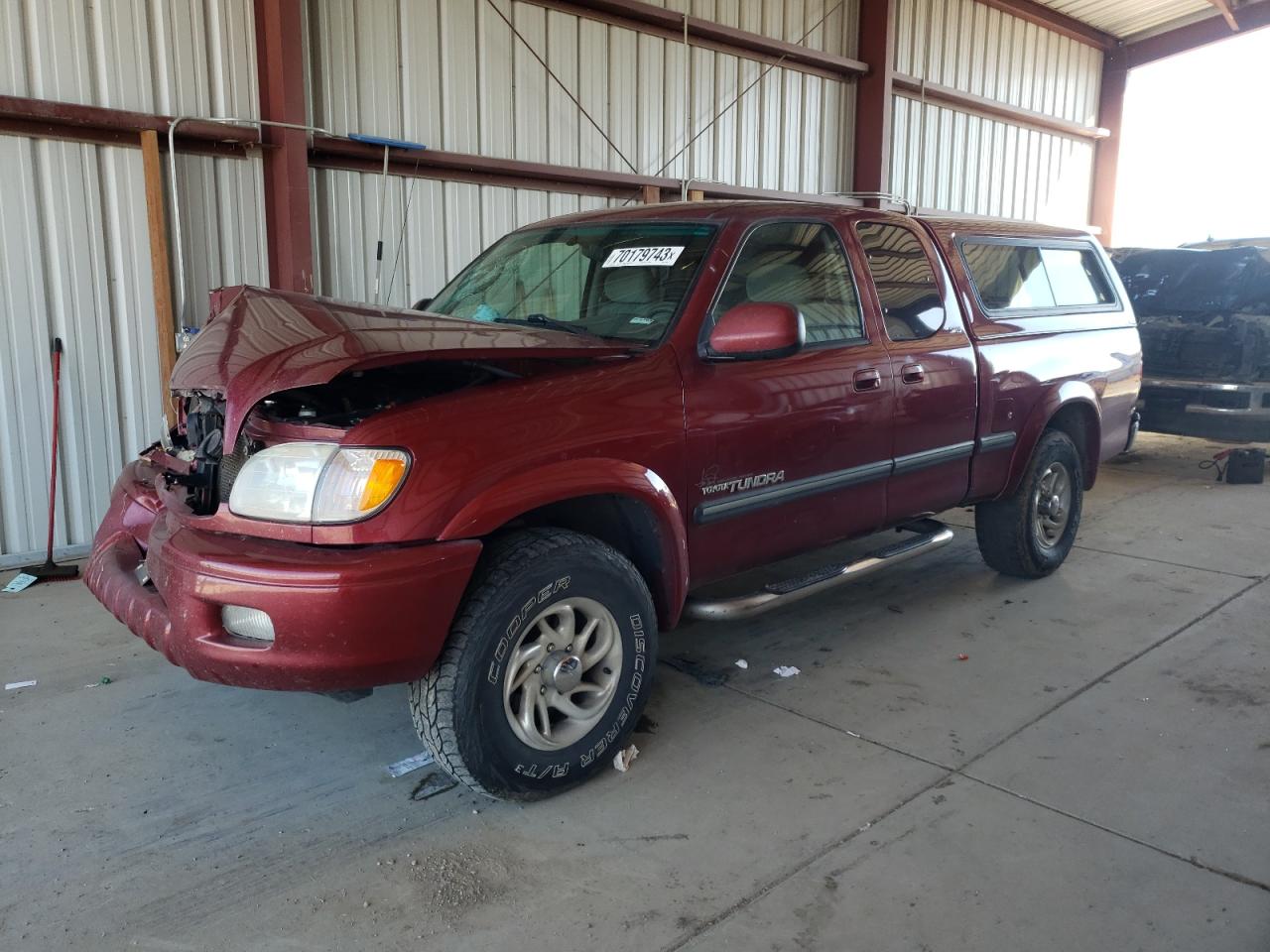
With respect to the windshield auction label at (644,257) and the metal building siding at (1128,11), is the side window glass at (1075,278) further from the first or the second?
the metal building siding at (1128,11)

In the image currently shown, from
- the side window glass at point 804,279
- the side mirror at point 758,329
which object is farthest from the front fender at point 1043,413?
the side mirror at point 758,329

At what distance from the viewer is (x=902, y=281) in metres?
4.16

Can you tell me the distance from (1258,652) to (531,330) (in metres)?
3.42

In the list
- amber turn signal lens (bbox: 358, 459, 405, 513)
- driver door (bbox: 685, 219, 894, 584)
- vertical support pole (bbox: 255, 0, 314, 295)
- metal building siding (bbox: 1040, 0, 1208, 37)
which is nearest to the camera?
amber turn signal lens (bbox: 358, 459, 405, 513)

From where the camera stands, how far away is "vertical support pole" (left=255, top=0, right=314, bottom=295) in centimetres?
600

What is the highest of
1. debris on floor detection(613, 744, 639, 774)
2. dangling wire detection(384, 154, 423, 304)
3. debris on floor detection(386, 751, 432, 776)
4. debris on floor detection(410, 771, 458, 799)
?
dangling wire detection(384, 154, 423, 304)

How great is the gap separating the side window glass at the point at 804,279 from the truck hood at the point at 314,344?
0.66 metres

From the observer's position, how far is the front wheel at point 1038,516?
16.3 ft

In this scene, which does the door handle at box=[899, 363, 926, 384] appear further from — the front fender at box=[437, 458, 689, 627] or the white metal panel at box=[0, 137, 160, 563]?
the white metal panel at box=[0, 137, 160, 563]

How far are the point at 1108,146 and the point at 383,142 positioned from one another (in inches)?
495

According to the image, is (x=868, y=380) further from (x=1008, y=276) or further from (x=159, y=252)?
(x=159, y=252)

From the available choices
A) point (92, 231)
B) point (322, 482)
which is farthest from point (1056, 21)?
point (322, 482)

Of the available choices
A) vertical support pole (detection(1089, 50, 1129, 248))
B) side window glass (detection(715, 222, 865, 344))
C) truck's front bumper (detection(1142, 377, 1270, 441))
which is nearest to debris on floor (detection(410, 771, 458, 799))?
side window glass (detection(715, 222, 865, 344))

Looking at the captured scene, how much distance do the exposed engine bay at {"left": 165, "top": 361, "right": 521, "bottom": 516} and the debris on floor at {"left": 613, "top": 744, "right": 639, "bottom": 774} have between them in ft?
4.29
